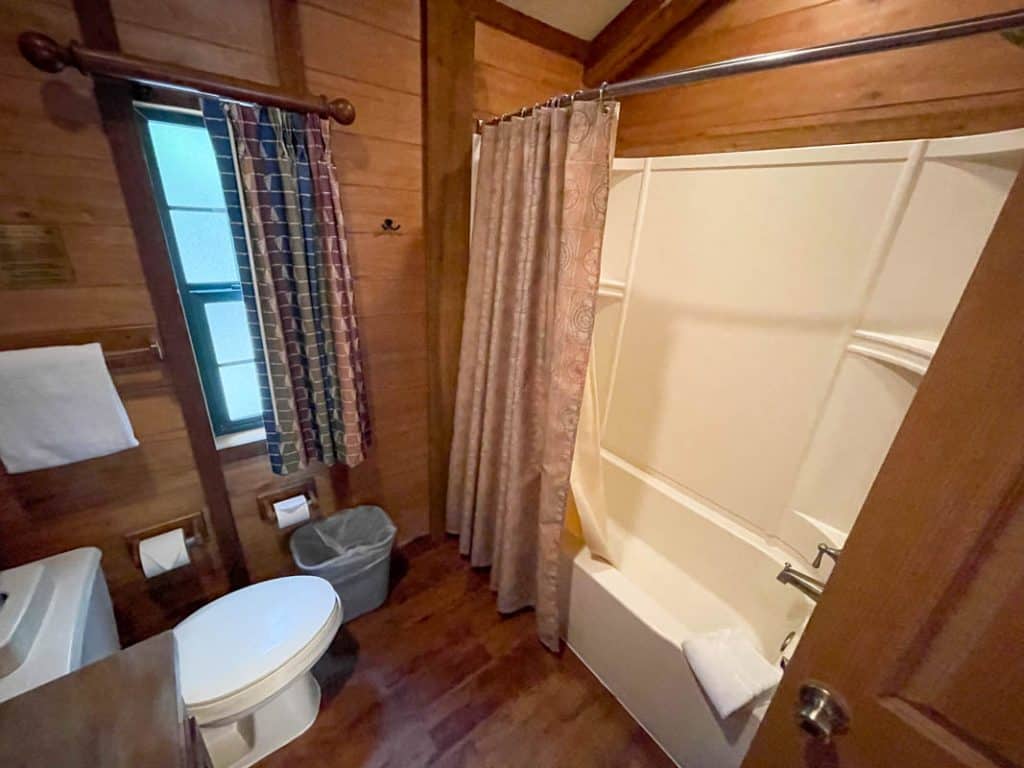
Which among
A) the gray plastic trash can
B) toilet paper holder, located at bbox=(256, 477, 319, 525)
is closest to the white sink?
toilet paper holder, located at bbox=(256, 477, 319, 525)

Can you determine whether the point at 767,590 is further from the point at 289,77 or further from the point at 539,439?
the point at 289,77

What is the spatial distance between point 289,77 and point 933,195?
183 cm

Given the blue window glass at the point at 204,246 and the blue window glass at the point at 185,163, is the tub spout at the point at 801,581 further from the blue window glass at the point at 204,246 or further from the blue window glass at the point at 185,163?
the blue window glass at the point at 185,163

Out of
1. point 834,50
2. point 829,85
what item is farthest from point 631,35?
point 834,50

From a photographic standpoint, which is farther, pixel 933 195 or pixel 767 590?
pixel 767 590

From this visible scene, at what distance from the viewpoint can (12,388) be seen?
968 millimetres

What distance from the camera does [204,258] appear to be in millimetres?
1277

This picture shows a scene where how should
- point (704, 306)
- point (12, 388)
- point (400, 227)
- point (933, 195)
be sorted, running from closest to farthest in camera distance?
point (12, 388)
point (933, 195)
point (400, 227)
point (704, 306)

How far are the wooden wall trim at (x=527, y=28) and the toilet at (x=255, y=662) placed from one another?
6.68ft

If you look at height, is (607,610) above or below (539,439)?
below

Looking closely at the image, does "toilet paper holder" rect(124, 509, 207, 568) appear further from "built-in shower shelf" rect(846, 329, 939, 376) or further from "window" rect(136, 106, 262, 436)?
"built-in shower shelf" rect(846, 329, 939, 376)

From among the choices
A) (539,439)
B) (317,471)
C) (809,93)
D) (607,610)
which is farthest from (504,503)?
(809,93)

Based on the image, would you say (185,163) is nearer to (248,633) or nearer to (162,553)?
(162,553)

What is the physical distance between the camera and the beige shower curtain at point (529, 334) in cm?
115
